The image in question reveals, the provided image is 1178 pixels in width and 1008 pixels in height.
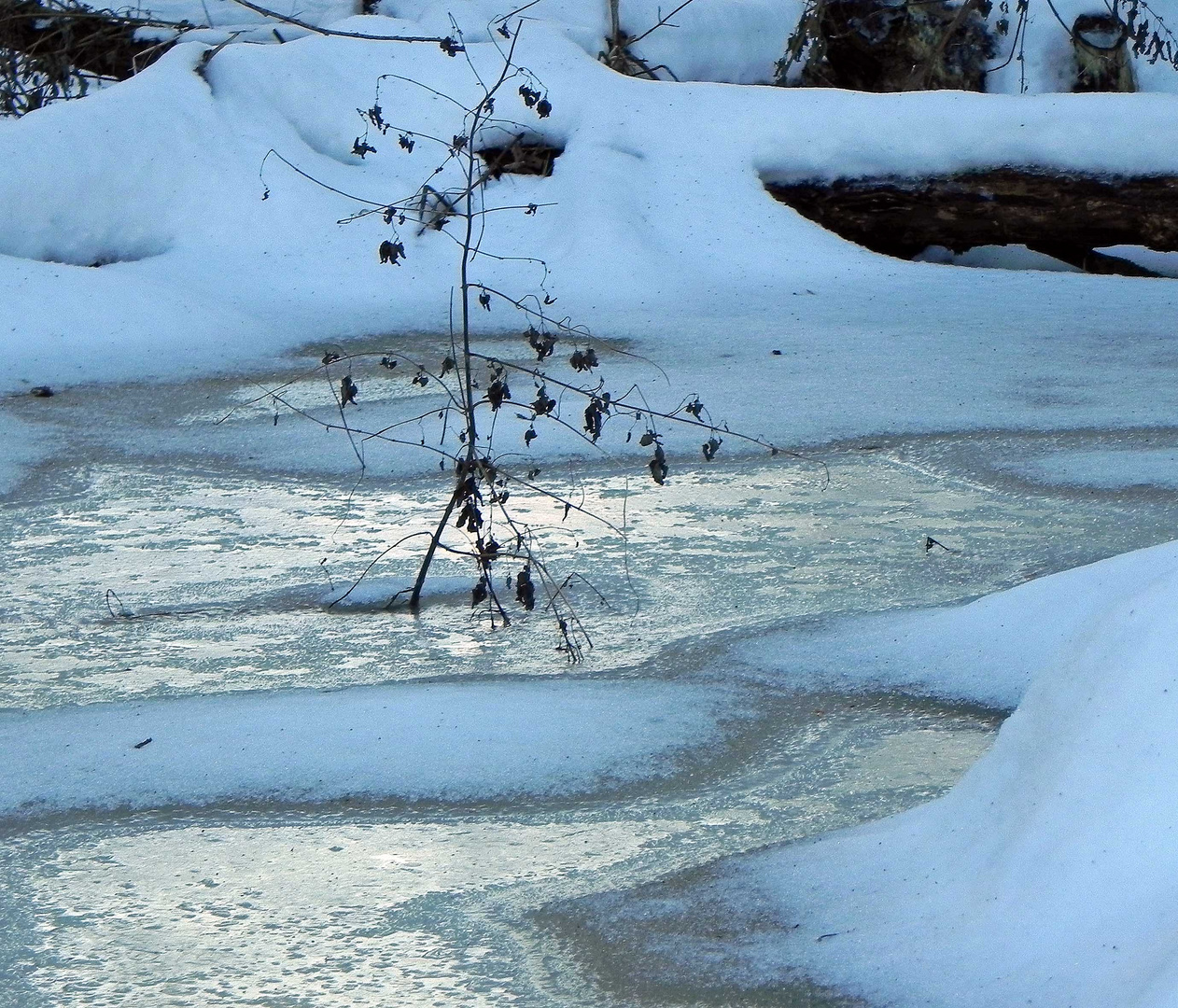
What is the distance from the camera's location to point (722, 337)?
6.61m

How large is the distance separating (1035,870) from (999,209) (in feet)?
20.3

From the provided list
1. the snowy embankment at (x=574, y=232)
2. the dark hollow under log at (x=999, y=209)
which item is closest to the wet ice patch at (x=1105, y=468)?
the snowy embankment at (x=574, y=232)

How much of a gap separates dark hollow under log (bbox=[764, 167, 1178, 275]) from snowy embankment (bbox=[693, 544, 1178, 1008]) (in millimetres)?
5429

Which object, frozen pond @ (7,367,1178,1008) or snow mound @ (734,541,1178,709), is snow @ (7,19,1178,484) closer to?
frozen pond @ (7,367,1178,1008)

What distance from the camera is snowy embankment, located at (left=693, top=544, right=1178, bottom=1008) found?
6.08ft

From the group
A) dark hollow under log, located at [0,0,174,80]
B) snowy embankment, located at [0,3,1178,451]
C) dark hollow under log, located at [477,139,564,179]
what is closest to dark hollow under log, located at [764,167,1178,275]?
snowy embankment, located at [0,3,1178,451]

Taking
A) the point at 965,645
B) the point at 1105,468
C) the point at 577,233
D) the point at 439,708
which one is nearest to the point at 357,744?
the point at 439,708

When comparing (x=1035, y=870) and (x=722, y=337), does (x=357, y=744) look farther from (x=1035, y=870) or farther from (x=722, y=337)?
(x=722, y=337)

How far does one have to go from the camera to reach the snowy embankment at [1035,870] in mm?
1853

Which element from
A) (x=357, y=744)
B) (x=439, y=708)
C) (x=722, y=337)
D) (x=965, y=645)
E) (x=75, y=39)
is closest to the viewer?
(x=357, y=744)

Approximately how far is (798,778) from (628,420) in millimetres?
2646

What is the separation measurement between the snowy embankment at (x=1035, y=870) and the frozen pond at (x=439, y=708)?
0.13m

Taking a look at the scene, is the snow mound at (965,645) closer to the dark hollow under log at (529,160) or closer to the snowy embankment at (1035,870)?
the snowy embankment at (1035,870)

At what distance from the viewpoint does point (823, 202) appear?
803 centimetres
